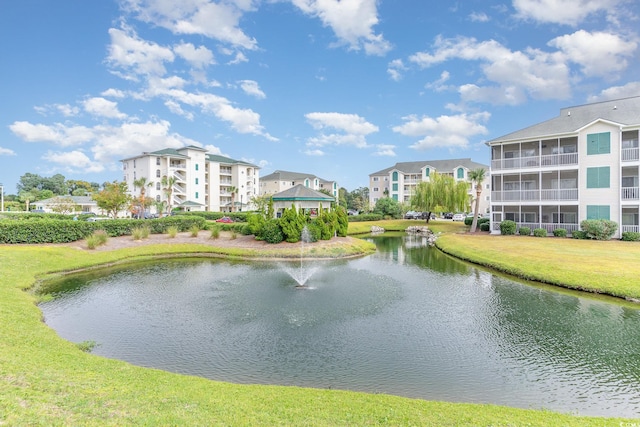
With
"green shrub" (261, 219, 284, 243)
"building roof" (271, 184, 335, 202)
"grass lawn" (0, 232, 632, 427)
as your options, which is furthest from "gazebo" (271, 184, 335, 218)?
"grass lawn" (0, 232, 632, 427)

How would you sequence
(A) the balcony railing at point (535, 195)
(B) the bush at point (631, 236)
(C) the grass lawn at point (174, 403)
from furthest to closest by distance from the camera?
(A) the balcony railing at point (535, 195), (B) the bush at point (631, 236), (C) the grass lawn at point (174, 403)

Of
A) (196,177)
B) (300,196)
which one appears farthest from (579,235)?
(196,177)

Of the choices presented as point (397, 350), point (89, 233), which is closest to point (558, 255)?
point (397, 350)

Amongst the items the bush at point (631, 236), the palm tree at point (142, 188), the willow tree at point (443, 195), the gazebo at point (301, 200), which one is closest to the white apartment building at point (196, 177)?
the palm tree at point (142, 188)

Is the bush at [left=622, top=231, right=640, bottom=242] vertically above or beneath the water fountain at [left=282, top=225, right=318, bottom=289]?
above

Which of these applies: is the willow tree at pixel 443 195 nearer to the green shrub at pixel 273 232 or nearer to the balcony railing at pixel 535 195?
the balcony railing at pixel 535 195

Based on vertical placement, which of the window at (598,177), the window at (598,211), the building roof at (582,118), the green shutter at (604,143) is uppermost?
the building roof at (582,118)

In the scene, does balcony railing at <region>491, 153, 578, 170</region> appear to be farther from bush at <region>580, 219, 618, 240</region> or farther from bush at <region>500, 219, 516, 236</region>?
bush at <region>580, 219, 618, 240</region>

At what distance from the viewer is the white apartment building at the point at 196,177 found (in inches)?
2482

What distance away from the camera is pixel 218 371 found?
30.4ft

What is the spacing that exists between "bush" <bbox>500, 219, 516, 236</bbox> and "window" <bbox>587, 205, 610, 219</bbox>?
6096 millimetres

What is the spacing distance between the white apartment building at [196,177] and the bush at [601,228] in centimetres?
5054

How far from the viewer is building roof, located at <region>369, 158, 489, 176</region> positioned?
77.1 metres

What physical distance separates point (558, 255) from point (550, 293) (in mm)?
7087
